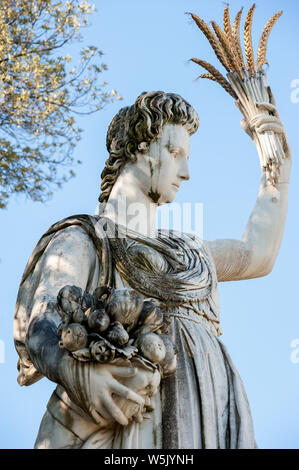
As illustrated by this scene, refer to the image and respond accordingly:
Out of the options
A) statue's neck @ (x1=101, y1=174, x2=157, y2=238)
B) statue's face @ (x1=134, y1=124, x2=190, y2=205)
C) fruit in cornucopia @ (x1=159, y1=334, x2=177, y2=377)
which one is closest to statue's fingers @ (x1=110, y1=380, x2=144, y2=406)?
fruit in cornucopia @ (x1=159, y1=334, x2=177, y2=377)

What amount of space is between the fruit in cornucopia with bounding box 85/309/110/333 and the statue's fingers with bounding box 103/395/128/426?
362mm

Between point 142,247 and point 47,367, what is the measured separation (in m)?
1.30

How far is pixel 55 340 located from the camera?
626 cm

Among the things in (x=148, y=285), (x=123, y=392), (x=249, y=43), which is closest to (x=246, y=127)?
(x=249, y=43)

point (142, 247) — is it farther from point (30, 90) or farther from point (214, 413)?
point (30, 90)

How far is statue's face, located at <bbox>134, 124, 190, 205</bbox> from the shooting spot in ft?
25.0

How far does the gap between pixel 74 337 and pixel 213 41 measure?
3321 millimetres

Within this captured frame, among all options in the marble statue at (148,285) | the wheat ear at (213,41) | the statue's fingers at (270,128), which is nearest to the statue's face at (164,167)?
the marble statue at (148,285)

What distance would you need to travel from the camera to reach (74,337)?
602 cm

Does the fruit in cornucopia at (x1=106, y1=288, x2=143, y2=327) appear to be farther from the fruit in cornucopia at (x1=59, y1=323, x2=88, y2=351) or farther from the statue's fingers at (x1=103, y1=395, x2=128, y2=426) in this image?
the statue's fingers at (x1=103, y1=395, x2=128, y2=426)

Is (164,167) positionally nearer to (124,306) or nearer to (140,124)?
(140,124)

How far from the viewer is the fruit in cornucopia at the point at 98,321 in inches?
240

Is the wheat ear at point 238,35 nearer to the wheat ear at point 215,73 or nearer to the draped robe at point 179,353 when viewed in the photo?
the wheat ear at point 215,73

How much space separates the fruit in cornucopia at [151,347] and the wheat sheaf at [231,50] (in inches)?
110
